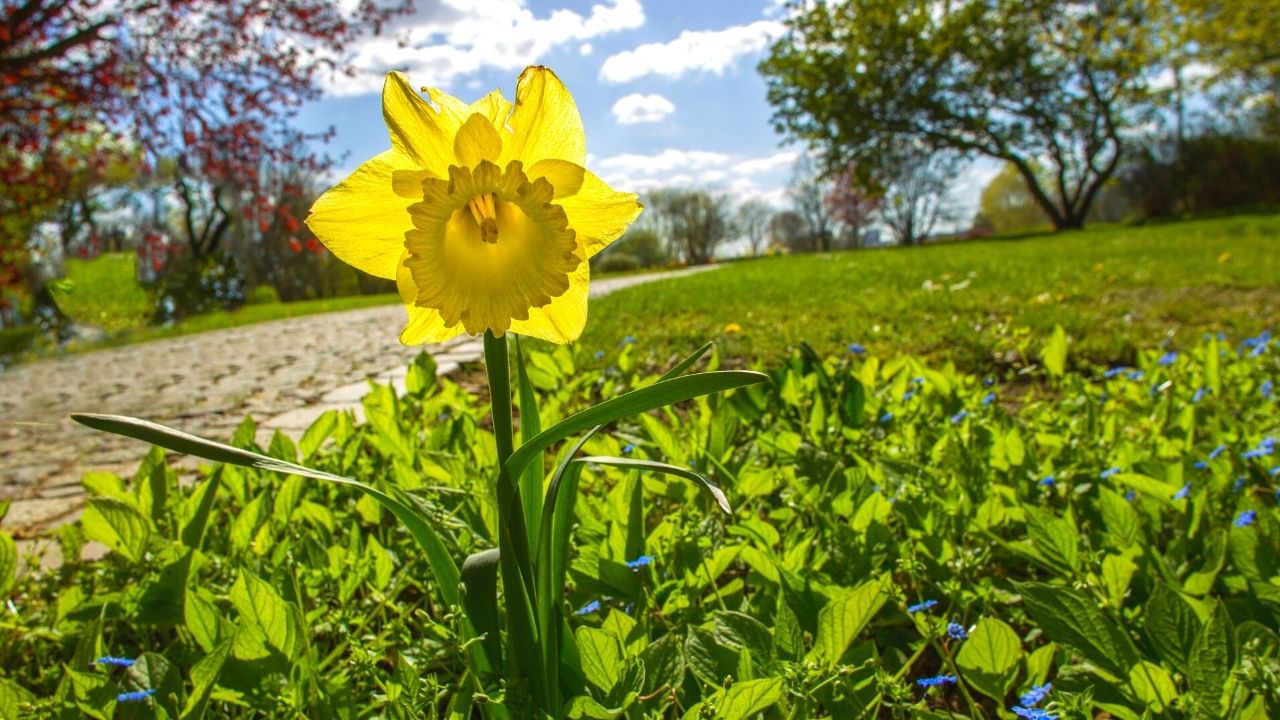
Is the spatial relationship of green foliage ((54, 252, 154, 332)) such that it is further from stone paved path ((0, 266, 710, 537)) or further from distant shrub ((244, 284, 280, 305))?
stone paved path ((0, 266, 710, 537))

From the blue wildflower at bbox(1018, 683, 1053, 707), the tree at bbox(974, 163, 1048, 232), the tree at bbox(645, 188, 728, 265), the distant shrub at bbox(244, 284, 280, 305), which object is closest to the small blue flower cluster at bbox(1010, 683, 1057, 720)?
the blue wildflower at bbox(1018, 683, 1053, 707)

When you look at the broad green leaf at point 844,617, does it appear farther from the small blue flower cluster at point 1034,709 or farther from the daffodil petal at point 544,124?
the daffodil petal at point 544,124

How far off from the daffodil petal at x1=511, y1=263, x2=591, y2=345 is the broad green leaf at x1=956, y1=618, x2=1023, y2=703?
691 millimetres

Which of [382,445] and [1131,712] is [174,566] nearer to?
[382,445]

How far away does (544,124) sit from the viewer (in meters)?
0.78

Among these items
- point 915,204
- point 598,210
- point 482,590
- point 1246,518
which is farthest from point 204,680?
point 915,204

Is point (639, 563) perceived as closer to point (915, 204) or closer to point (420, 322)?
point (420, 322)

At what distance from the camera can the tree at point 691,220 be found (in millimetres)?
63688

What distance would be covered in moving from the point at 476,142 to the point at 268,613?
29.3 inches

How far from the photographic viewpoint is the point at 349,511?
1.66 metres

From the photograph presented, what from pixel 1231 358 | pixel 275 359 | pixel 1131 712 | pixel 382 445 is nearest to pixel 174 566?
pixel 382 445

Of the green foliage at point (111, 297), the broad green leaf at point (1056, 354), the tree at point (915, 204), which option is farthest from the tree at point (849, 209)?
the broad green leaf at point (1056, 354)

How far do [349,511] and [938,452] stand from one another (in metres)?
1.39

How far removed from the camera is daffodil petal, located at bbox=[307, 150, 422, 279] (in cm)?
74
